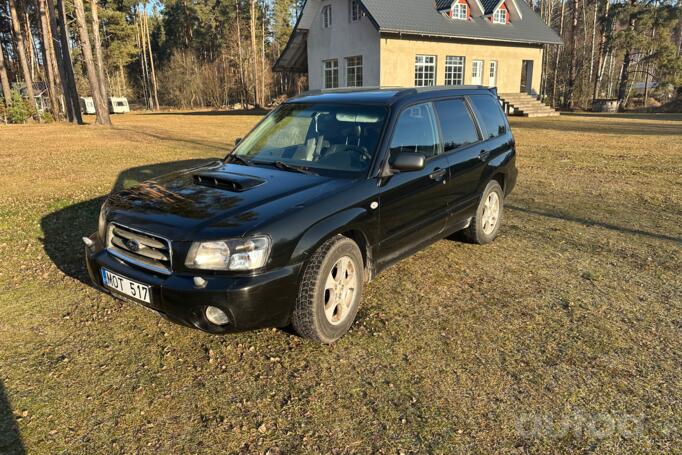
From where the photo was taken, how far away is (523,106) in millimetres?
28062

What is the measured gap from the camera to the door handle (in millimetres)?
4486

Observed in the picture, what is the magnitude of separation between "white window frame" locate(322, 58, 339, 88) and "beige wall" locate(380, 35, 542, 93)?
4350 mm

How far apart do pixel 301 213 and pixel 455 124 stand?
2.49m

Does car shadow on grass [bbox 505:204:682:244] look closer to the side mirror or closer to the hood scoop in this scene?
the side mirror

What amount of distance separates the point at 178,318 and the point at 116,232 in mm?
899

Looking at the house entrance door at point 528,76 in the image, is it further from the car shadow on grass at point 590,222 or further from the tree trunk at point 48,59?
the tree trunk at point 48,59

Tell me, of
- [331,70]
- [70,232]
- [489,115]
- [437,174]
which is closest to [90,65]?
[331,70]

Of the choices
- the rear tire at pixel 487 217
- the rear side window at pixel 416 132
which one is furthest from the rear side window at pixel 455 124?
the rear tire at pixel 487 217

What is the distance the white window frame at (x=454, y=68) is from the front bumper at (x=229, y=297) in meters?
26.7

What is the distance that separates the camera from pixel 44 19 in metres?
30.1

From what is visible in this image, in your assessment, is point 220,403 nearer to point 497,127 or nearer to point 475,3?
point 497,127

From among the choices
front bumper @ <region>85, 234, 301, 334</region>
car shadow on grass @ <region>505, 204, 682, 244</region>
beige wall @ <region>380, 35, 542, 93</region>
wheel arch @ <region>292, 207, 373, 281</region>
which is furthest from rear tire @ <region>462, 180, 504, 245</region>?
beige wall @ <region>380, 35, 542, 93</region>

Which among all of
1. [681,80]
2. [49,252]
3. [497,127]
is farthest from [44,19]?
[681,80]

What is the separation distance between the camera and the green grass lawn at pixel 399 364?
2672 mm
